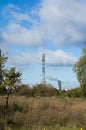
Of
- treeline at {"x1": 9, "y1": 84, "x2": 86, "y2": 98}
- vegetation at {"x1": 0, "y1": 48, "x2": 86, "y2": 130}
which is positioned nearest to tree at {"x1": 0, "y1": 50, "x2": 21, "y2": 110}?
vegetation at {"x1": 0, "y1": 48, "x2": 86, "y2": 130}

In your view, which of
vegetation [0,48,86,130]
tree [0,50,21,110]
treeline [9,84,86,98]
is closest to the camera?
vegetation [0,48,86,130]

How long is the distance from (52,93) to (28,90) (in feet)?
15.6

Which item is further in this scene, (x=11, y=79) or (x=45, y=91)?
(x=45, y=91)

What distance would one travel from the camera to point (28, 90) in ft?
177

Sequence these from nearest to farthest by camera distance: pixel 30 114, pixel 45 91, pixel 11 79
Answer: pixel 30 114 < pixel 11 79 < pixel 45 91

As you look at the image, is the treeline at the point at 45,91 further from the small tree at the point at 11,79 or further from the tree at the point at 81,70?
the small tree at the point at 11,79

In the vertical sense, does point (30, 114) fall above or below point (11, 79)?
below

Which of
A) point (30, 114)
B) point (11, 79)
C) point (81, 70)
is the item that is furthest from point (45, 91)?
point (30, 114)

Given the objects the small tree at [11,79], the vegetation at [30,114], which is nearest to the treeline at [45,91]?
the vegetation at [30,114]

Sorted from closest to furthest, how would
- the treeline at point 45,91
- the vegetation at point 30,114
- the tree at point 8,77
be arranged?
the vegetation at point 30,114, the tree at point 8,77, the treeline at point 45,91

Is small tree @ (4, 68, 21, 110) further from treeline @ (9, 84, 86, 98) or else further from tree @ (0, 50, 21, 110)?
treeline @ (9, 84, 86, 98)

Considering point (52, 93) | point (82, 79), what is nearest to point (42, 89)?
point (52, 93)

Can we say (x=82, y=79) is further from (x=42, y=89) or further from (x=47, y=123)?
(x=47, y=123)

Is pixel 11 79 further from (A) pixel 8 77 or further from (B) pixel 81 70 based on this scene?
(B) pixel 81 70
